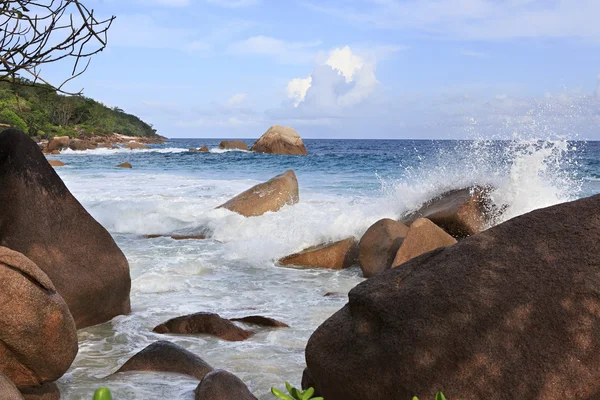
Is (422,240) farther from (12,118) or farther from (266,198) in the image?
(12,118)

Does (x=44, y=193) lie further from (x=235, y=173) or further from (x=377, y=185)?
(x=235, y=173)

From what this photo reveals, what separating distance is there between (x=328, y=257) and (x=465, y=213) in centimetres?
185

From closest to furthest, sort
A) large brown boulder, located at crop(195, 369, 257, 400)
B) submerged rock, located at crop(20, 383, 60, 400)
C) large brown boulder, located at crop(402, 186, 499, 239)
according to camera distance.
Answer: large brown boulder, located at crop(195, 369, 257, 400) → submerged rock, located at crop(20, 383, 60, 400) → large brown boulder, located at crop(402, 186, 499, 239)

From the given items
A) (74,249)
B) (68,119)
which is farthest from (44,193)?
(68,119)

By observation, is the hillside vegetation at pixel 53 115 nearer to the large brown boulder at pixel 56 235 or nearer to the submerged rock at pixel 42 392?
the large brown boulder at pixel 56 235

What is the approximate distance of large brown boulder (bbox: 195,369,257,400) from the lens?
11.7ft

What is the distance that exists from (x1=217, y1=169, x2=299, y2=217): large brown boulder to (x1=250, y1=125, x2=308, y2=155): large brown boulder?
31.1 meters

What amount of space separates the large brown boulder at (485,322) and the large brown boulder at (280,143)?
40.9m

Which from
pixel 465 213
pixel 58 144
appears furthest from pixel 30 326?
pixel 58 144

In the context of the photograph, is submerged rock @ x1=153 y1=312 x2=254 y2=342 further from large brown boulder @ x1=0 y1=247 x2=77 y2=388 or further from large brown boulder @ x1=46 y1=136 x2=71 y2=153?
large brown boulder @ x1=46 y1=136 x2=71 y2=153

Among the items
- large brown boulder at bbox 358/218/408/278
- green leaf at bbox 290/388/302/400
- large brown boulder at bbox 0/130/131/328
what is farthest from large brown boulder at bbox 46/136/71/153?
green leaf at bbox 290/388/302/400

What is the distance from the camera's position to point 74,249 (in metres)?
5.53

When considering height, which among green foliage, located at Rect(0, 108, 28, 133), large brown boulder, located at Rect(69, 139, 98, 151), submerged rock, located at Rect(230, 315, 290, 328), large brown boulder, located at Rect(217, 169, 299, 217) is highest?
green foliage, located at Rect(0, 108, 28, 133)

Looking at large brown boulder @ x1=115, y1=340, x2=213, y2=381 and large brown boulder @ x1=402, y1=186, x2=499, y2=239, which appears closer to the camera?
large brown boulder @ x1=115, y1=340, x2=213, y2=381
